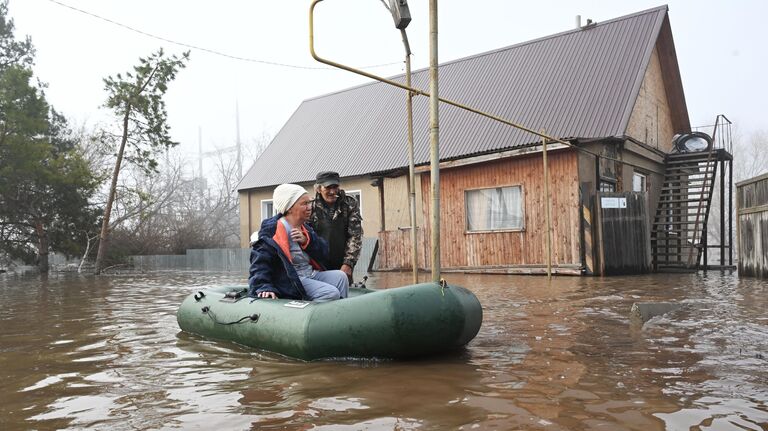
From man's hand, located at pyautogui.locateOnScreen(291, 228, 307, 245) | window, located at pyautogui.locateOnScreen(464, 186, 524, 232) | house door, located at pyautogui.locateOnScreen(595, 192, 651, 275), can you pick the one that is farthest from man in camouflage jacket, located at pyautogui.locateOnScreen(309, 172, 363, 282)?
window, located at pyautogui.locateOnScreen(464, 186, 524, 232)

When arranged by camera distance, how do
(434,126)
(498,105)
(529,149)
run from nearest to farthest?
(434,126) → (529,149) → (498,105)

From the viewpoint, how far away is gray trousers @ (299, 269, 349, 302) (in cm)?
531

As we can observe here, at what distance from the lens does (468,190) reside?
15.8 m

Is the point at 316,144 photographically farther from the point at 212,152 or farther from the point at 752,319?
the point at 212,152

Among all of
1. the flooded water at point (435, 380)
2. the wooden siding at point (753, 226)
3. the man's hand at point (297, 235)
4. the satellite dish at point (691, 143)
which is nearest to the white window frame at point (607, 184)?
the wooden siding at point (753, 226)

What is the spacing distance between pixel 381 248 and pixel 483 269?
155 inches

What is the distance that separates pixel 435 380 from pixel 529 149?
1096 cm

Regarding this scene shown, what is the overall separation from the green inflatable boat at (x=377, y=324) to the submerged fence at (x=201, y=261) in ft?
56.8

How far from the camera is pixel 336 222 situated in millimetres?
6359

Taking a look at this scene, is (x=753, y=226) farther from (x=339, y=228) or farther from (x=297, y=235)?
(x=297, y=235)

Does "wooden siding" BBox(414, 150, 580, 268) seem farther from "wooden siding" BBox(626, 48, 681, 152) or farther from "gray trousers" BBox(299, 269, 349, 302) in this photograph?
"gray trousers" BBox(299, 269, 349, 302)

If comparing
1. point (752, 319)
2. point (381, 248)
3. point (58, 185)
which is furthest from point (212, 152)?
point (752, 319)

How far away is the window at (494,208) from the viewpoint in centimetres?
1500

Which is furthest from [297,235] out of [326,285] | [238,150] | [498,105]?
[238,150]
